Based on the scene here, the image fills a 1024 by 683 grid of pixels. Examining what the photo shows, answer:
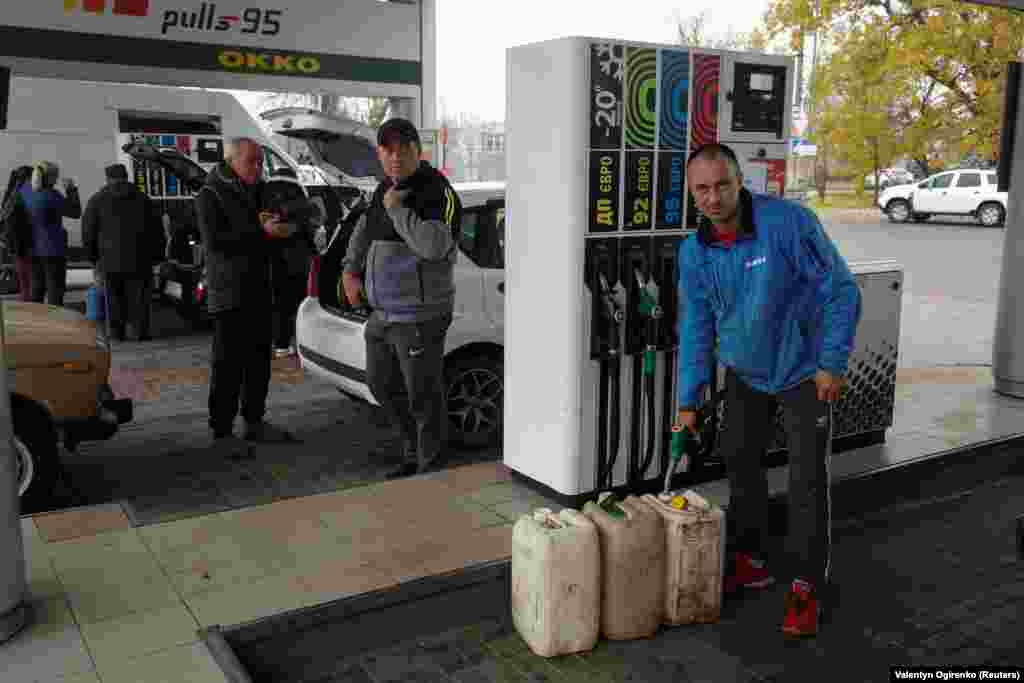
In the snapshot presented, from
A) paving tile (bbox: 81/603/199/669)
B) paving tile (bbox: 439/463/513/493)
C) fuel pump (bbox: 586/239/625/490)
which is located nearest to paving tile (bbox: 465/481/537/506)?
paving tile (bbox: 439/463/513/493)

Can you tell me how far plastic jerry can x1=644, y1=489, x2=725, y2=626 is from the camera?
3723 millimetres

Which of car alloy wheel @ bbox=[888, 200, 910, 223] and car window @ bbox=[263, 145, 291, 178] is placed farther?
car alloy wheel @ bbox=[888, 200, 910, 223]

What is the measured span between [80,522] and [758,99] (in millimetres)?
4051

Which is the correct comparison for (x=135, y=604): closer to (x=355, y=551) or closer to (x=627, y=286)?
(x=355, y=551)

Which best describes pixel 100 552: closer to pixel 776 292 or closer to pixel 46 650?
pixel 46 650

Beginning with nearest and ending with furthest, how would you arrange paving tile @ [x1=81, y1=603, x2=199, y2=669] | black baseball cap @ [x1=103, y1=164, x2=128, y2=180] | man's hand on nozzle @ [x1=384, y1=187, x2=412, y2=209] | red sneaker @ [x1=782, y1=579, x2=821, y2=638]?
paving tile @ [x1=81, y1=603, x2=199, y2=669]
red sneaker @ [x1=782, y1=579, x2=821, y2=638]
man's hand on nozzle @ [x1=384, y1=187, x2=412, y2=209]
black baseball cap @ [x1=103, y1=164, x2=128, y2=180]

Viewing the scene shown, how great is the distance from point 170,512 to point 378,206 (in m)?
1.98

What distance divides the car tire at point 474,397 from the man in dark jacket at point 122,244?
5.73m

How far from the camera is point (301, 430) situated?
269 inches

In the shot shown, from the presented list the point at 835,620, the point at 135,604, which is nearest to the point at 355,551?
the point at 135,604

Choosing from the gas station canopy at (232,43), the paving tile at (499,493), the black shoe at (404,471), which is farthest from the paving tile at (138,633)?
the gas station canopy at (232,43)

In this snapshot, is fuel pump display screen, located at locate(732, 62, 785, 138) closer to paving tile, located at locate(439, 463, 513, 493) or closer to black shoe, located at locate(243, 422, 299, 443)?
paving tile, located at locate(439, 463, 513, 493)

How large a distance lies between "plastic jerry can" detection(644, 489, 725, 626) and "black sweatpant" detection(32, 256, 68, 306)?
974cm

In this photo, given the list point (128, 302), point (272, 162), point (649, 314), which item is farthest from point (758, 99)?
point (272, 162)
